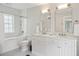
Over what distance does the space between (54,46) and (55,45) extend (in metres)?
0.04

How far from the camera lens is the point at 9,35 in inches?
114

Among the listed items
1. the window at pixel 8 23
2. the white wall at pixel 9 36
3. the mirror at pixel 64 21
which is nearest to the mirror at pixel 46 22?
the mirror at pixel 64 21

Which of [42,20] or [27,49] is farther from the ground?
[42,20]

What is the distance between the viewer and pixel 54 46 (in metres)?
1.97

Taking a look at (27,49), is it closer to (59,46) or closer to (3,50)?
(3,50)

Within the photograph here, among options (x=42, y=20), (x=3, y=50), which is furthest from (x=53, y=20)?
(x=3, y=50)

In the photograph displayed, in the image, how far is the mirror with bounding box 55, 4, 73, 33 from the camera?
203 cm

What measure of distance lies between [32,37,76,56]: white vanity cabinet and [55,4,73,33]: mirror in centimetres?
38

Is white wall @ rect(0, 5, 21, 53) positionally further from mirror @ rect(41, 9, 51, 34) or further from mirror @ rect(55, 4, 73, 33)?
mirror @ rect(55, 4, 73, 33)

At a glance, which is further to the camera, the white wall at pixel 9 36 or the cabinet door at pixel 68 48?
the white wall at pixel 9 36

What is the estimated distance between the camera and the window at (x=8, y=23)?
276 cm

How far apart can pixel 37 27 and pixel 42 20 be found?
1.05 ft

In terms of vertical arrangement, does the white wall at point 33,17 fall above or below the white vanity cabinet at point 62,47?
above

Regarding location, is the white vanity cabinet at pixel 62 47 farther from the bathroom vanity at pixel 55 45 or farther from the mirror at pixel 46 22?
the mirror at pixel 46 22
